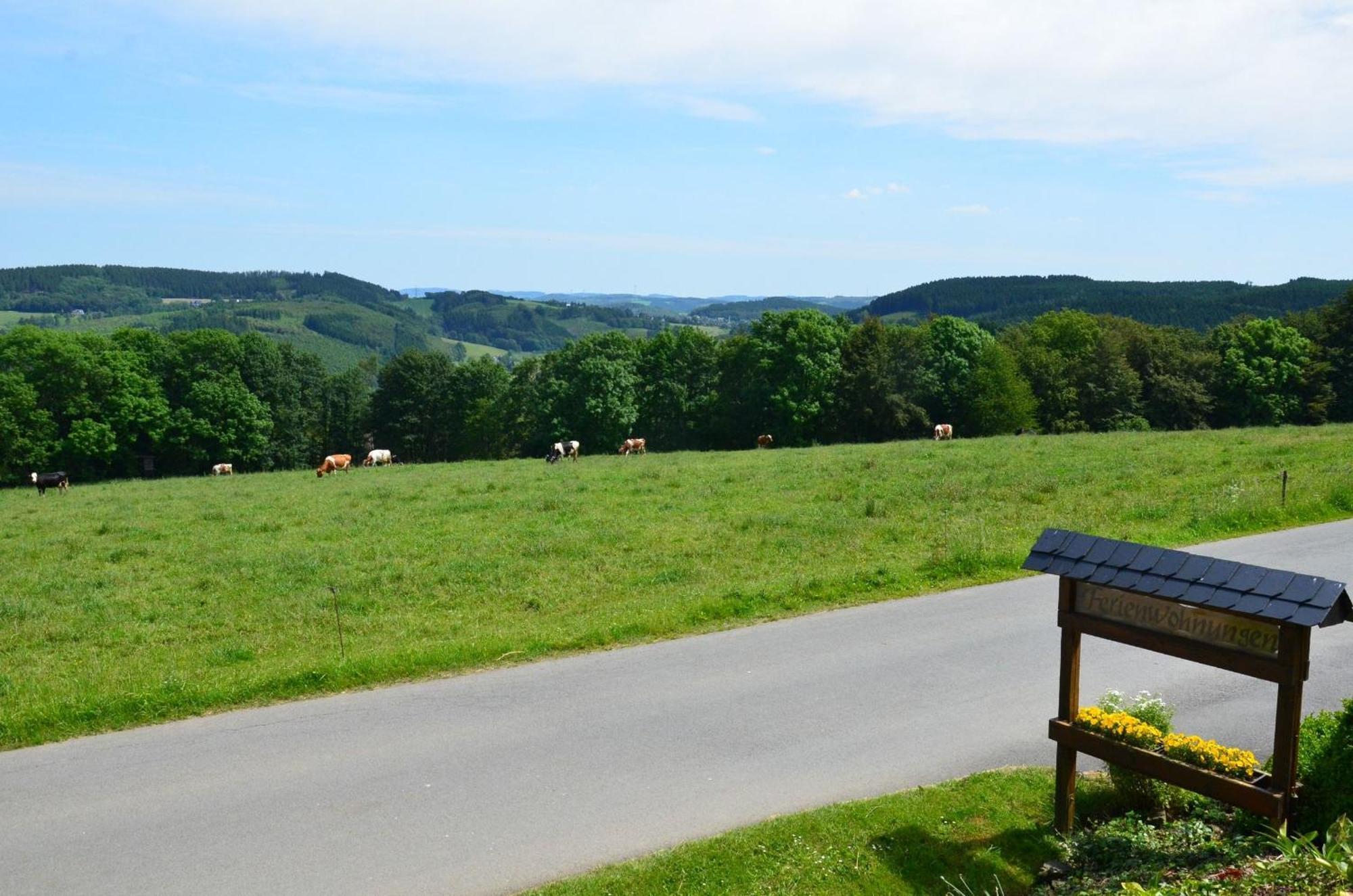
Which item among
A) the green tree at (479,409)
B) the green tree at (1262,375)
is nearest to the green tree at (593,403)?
the green tree at (479,409)

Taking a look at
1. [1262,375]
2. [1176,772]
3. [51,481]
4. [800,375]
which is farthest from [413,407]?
[1176,772]

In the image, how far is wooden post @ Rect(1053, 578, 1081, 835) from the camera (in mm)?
8078

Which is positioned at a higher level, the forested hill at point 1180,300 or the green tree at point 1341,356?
the forested hill at point 1180,300

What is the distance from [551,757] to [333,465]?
126 ft

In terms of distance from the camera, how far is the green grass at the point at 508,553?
13.2 m

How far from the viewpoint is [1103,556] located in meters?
7.76

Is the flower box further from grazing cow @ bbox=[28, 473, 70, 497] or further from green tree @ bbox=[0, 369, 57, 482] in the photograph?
green tree @ bbox=[0, 369, 57, 482]

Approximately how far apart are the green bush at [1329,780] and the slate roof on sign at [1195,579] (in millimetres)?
1035

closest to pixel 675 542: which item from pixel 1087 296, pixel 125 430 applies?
pixel 125 430

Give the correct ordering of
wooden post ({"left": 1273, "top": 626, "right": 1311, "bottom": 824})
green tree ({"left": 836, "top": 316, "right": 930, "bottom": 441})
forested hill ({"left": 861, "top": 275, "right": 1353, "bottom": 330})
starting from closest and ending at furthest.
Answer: wooden post ({"left": 1273, "top": 626, "right": 1311, "bottom": 824})
green tree ({"left": 836, "top": 316, "right": 930, "bottom": 441})
forested hill ({"left": 861, "top": 275, "right": 1353, "bottom": 330})

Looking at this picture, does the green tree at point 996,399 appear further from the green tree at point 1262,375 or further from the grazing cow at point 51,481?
the grazing cow at point 51,481

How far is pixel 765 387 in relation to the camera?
222ft

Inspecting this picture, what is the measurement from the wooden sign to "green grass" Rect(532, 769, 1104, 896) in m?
1.94

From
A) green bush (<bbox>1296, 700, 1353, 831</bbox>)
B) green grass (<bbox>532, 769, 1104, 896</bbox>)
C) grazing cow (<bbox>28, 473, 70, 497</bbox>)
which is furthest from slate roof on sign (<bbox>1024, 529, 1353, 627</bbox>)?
grazing cow (<bbox>28, 473, 70, 497</bbox>)
